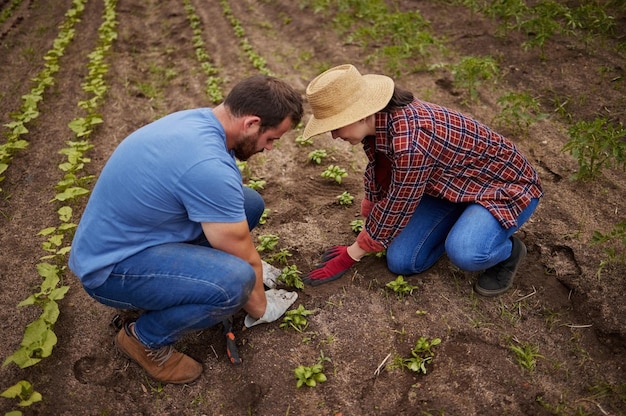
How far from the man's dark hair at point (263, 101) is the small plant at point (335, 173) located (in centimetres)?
152

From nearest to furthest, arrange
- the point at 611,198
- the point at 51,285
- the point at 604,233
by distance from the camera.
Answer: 1. the point at 51,285
2. the point at 604,233
3. the point at 611,198

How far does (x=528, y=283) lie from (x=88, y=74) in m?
5.41

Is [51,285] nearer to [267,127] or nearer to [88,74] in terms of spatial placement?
[267,127]

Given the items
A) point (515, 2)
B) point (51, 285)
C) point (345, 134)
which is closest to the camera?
point (345, 134)

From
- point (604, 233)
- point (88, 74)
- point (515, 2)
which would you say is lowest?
point (88, 74)

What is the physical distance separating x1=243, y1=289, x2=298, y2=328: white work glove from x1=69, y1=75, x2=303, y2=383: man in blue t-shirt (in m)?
0.29

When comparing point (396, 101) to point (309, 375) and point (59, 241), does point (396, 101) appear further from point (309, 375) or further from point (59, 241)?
point (59, 241)

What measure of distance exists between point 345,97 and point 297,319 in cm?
122

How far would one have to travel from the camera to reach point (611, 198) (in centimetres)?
322

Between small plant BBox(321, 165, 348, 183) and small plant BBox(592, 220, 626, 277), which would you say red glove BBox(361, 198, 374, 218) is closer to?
small plant BBox(321, 165, 348, 183)

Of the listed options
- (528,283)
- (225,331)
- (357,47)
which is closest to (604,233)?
(528,283)

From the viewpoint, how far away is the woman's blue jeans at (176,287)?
2.13 m

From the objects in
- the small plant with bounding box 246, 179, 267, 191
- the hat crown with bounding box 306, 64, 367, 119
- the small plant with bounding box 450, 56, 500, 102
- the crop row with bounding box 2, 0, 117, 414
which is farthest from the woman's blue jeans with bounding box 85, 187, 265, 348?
the small plant with bounding box 450, 56, 500, 102

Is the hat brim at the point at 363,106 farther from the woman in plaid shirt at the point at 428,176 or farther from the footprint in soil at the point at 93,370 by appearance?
the footprint in soil at the point at 93,370
